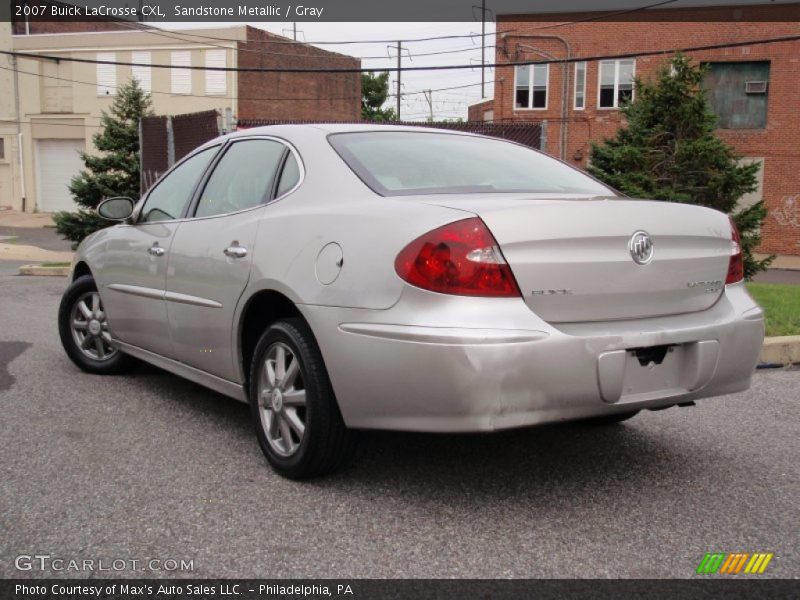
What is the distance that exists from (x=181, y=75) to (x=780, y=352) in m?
35.7

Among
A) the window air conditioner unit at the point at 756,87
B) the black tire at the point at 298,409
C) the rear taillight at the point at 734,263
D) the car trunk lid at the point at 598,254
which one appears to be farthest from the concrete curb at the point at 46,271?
the window air conditioner unit at the point at 756,87

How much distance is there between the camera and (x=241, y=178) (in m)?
4.32

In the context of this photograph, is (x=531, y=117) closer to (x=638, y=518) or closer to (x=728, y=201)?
(x=728, y=201)

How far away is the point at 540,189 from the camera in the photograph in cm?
376

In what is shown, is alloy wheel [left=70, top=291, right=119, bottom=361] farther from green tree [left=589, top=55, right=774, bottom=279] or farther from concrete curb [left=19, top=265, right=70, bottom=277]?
concrete curb [left=19, top=265, right=70, bottom=277]

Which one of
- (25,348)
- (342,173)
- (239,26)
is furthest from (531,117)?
(342,173)

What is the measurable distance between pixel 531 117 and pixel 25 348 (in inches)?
960

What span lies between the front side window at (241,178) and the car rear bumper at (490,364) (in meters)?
1.01

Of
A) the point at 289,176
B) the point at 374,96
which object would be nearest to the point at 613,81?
the point at 289,176

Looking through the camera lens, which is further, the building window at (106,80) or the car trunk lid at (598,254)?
the building window at (106,80)

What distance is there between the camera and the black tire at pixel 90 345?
557 centimetres

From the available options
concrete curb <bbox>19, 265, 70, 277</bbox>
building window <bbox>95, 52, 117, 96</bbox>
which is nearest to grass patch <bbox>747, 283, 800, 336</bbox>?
concrete curb <bbox>19, 265, 70, 277</bbox>

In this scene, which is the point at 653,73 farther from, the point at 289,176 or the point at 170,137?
the point at 289,176

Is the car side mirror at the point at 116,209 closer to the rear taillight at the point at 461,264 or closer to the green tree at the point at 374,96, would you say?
the rear taillight at the point at 461,264
